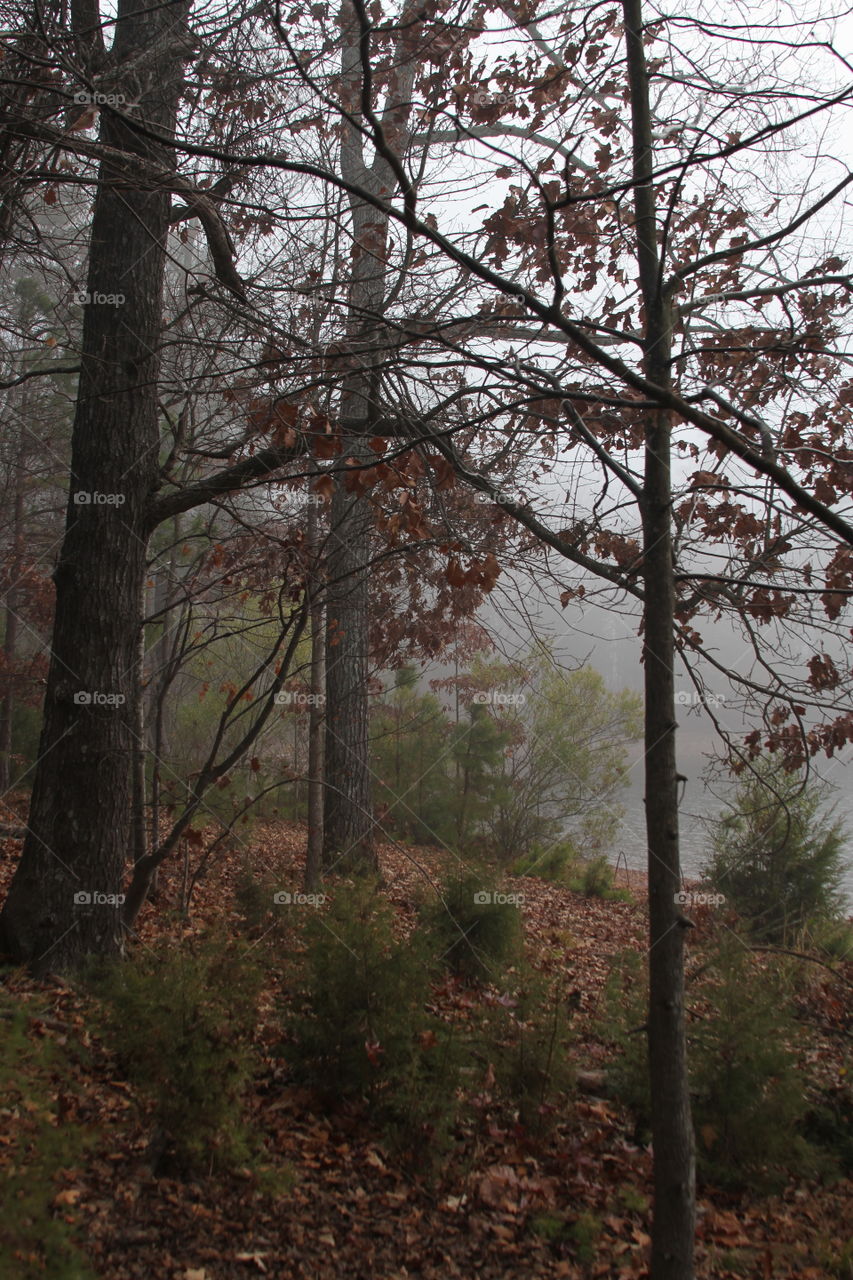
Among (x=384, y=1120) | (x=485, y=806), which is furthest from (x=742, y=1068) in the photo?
(x=485, y=806)

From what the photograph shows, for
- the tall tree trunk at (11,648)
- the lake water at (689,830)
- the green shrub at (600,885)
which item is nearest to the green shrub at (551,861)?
the green shrub at (600,885)

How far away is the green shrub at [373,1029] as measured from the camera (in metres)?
3.09

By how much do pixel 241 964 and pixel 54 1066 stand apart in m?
0.71

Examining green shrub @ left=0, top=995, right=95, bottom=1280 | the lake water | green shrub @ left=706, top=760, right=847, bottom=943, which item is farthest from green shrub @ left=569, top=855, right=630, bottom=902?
green shrub @ left=0, top=995, right=95, bottom=1280

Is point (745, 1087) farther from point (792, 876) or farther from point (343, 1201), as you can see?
point (792, 876)

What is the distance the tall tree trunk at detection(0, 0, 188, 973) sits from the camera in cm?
409

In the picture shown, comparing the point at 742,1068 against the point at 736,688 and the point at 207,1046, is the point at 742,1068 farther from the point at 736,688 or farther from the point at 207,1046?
the point at 207,1046

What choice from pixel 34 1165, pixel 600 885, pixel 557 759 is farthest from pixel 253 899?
pixel 557 759

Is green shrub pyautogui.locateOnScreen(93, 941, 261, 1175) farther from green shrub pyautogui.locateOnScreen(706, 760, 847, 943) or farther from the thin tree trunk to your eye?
green shrub pyautogui.locateOnScreen(706, 760, 847, 943)

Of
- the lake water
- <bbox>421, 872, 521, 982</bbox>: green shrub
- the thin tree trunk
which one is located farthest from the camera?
A: the lake water

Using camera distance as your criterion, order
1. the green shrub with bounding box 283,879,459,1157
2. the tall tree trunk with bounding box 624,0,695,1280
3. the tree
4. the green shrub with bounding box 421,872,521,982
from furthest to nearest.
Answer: the tree
the green shrub with bounding box 421,872,521,982
the green shrub with bounding box 283,879,459,1157
the tall tree trunk with bounding box 624,0,695,1280

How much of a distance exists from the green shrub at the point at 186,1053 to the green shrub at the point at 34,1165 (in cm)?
26

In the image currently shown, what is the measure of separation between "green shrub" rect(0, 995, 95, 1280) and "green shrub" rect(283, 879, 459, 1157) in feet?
3.24

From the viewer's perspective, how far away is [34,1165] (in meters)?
2.10
